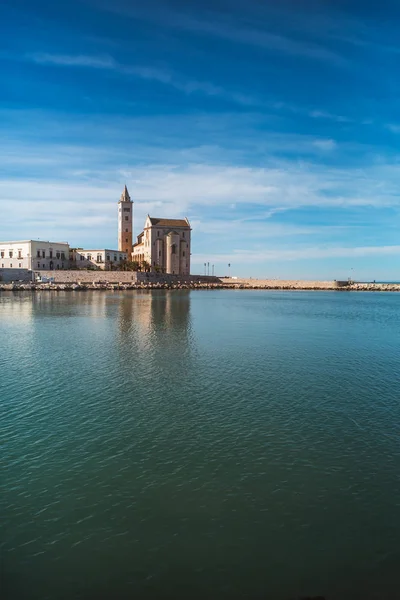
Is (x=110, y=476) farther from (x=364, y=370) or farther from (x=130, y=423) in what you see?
(x=364, y=370)

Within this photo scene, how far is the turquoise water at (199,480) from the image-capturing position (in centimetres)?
757

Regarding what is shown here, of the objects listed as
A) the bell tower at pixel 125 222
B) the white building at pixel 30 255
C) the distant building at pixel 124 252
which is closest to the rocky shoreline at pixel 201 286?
the distant building at pixel 124 252

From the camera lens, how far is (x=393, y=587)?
7.36 meters

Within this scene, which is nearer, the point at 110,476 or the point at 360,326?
the point at 110,476

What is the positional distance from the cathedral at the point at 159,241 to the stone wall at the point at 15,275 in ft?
95.0

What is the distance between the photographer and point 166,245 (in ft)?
384

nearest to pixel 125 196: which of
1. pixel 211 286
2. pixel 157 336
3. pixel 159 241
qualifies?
pixel 159 241

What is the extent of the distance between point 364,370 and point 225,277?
132 m

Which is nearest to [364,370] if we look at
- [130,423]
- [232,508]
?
[130,423]

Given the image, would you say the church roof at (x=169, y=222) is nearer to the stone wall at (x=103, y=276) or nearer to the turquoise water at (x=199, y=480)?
the stone wall at (x=103, y=276)

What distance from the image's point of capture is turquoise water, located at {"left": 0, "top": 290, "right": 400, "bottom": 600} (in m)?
7.57

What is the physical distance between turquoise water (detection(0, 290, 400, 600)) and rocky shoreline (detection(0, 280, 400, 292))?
71.1 m

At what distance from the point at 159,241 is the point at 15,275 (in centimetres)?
3796

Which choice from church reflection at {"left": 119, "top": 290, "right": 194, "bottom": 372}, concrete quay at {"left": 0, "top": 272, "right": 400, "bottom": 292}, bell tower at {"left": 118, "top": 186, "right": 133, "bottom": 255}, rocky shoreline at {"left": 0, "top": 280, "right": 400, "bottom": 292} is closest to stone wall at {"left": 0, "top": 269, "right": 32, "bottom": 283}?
concrete quay at {"left": 0, "top": 272, "right": 400, "bottom": 292}
